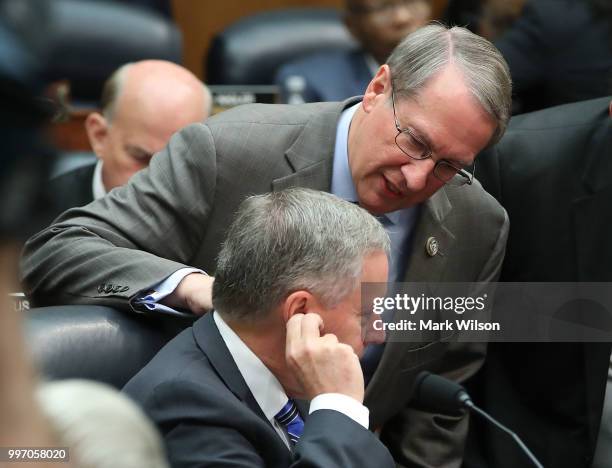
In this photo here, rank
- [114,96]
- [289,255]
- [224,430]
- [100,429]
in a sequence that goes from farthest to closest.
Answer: [114,96] → [289,255] → [224,430] → [100,429]

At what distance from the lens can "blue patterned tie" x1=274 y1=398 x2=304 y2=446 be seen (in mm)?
1588

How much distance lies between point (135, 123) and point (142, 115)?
1.1 inches

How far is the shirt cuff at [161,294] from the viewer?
1.73m

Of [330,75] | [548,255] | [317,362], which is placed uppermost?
[330,75]

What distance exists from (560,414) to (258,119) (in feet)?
3.12

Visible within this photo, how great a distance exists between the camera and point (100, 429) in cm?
82

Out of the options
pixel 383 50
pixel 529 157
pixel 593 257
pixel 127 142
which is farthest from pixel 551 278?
pixel 383 50

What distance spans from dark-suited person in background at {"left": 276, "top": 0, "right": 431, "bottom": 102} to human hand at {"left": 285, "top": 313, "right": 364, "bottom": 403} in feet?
6.84

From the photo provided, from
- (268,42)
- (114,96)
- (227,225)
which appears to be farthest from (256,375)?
(268,42)

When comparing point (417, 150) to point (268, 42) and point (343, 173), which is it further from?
point (268, 42)

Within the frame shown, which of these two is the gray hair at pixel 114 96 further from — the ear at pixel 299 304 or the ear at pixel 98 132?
the ear at pixel 299 304

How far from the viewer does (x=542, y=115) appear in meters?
2.41

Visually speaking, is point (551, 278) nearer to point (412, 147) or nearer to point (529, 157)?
point (529, 157)
